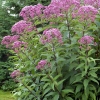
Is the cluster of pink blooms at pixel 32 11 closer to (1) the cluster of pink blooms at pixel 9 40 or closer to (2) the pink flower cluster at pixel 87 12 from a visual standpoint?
(1) the cluster of pink blooms at pixel 9 40

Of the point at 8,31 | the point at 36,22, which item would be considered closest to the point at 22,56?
the point at 36,22

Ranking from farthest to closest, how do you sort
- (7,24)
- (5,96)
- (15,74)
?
(7,24) → (5,96) → (15,74)

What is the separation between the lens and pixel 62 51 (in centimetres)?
307

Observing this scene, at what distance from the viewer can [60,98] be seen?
3.07 metres

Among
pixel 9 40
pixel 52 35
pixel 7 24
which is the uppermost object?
pixel 52 35

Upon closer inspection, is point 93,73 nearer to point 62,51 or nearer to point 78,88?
point 78,88

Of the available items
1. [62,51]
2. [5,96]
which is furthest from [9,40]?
[5,96]

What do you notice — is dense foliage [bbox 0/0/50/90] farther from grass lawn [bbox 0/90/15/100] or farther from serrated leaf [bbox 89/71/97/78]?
serrated leaf [bbox 89/71/97/78]

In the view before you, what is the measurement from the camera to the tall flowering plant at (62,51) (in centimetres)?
286

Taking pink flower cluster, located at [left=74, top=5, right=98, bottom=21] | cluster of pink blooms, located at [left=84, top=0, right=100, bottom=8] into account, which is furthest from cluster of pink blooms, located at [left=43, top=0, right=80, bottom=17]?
cluster of pink blooms, located at [left=84, top=0, right=100, bottom=8]

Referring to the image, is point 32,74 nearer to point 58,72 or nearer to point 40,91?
point 40,91

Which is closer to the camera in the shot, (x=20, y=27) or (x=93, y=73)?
(x=93, y=73)

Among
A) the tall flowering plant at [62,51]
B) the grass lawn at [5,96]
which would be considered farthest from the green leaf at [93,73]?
the grass lawn at [5,96]

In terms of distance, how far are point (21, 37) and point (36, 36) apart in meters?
0.26
